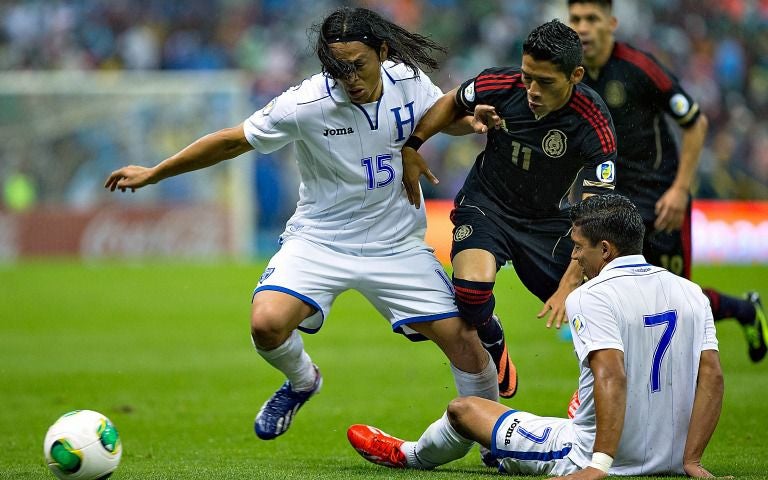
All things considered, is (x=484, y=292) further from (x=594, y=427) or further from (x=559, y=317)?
(x=594, y=427)

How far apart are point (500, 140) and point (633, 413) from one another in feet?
6.91

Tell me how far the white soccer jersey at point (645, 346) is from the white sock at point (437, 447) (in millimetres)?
783

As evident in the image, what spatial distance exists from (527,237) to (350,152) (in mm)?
1094

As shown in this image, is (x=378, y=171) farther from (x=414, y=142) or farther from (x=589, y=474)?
(x=589, y=474)

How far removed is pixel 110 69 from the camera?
26797 millimetres

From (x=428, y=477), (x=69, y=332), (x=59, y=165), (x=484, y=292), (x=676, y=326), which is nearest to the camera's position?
(x=676, y=326)

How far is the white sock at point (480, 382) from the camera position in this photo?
21.3 feet

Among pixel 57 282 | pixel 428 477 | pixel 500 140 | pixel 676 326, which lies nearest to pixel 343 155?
pixel 500 140

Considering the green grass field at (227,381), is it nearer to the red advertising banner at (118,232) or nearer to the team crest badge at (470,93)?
the team crest badge at (470,93)

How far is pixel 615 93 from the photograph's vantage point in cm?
786

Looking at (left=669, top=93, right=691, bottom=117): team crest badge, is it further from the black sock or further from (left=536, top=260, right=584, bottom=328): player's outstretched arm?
(left=536, top=260, right=584, bottom=328): player's outstretched arm

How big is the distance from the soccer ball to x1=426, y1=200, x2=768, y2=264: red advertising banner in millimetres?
15647

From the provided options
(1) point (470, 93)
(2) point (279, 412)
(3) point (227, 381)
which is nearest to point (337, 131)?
(1) point (470, 93)

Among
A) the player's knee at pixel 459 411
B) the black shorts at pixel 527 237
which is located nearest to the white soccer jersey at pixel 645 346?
the player's knee at pixel 459 411
